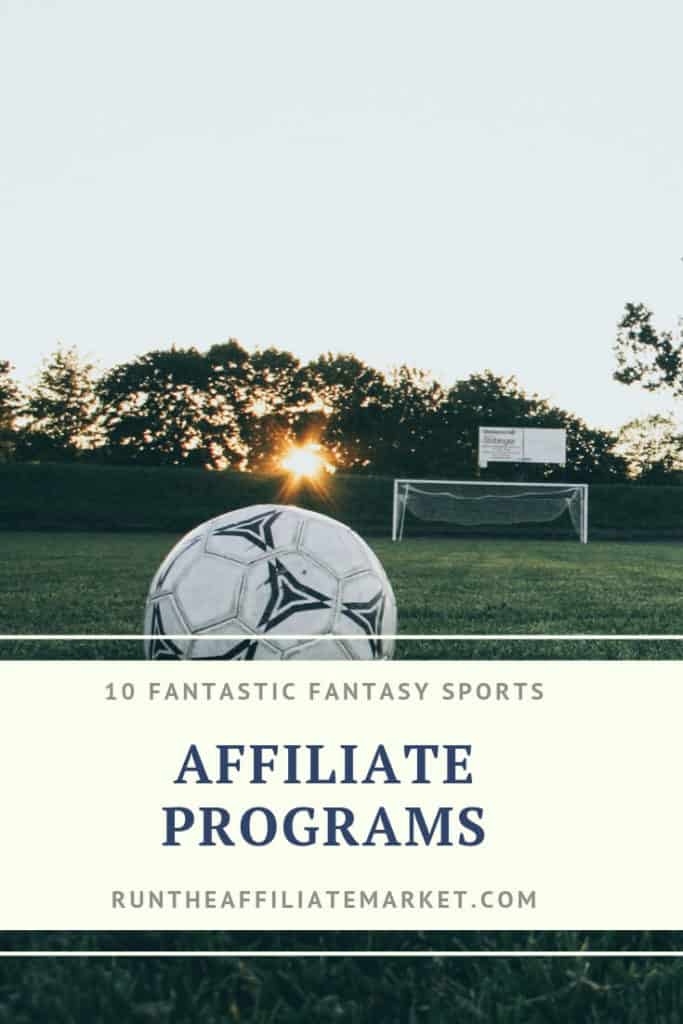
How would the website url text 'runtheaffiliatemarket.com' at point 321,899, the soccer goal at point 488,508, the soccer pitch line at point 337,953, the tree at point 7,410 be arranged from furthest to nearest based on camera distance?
the tree at point 7,410, the soccer goal at point 488,508, the website url text 'runtheaffiliatemarket.com' at point 321,899, the soccer pitch line at point 337,953

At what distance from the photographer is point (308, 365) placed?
195ft

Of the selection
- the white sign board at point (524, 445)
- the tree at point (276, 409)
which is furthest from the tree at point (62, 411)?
the white sign board at point (524, 445)

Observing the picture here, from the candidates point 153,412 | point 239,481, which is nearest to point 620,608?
point 239,481

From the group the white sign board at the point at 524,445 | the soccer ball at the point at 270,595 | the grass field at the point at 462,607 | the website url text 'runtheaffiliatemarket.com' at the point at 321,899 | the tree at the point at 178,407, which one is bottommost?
the grass field at the point at 462,607

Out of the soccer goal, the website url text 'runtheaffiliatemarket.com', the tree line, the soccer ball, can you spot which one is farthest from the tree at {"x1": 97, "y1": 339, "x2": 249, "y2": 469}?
the website url text 'runtheaffiliatemarket.com'

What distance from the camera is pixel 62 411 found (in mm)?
52719

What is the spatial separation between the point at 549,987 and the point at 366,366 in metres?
58.8

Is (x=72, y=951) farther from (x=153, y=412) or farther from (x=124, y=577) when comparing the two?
(x=153, y=412)

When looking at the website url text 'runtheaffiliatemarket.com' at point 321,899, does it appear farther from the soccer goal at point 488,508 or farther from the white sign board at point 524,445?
the white sign board at point 524,445

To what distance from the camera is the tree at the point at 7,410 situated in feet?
157

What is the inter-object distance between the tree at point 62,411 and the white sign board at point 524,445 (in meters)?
29.5

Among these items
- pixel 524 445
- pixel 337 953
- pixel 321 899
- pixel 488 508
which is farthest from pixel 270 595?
pixel 524 445

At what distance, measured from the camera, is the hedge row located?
29.7 meters

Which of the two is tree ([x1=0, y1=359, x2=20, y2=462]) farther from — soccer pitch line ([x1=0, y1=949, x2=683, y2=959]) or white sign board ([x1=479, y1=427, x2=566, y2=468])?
soccer pitch line ([x1=0, y1=949, x2=683, y2=959])
